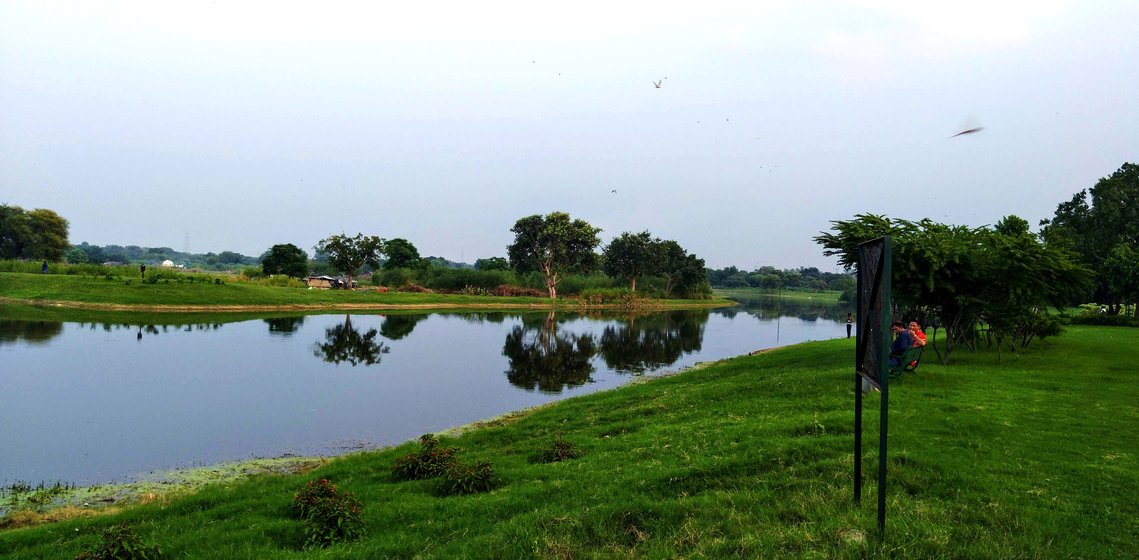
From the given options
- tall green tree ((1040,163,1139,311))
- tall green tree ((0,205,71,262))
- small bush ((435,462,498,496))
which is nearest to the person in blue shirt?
small bush ((435,462,498,496))

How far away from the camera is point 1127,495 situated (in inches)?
237

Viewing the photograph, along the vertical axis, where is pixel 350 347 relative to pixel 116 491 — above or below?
above

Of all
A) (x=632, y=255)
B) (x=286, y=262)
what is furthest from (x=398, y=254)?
(x=632, y=255)

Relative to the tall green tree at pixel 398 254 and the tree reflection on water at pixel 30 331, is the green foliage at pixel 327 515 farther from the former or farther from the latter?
the tall green tree at pixel 398 254

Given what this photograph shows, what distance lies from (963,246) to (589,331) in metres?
29.4

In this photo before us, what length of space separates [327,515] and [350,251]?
7213 cm

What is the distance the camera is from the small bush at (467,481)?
764 cm

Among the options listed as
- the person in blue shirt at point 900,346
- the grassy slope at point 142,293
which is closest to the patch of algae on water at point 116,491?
the person in blue shirt at point 900,346

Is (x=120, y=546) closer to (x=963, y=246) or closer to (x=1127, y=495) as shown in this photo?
(x=1127, y=495)

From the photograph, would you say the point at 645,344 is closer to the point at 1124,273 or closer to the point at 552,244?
the point at 1124,273

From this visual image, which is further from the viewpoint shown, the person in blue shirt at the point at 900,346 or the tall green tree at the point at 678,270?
the tall green tree at the point at 678,270

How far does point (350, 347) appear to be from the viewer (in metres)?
29.1

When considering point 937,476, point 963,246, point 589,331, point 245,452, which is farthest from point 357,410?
point 589,331

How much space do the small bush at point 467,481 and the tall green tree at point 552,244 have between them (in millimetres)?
67431
